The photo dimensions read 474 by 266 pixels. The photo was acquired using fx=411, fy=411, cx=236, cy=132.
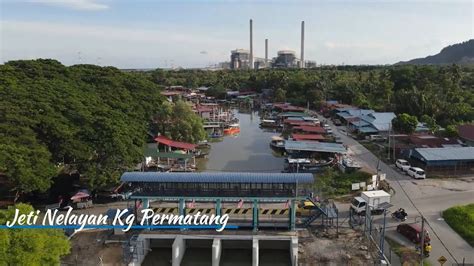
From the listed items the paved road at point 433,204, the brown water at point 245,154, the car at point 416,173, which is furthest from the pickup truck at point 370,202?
the brown water at point 245,154

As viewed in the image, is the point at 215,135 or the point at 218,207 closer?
the point at 218,207

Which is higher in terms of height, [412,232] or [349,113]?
[349,113]

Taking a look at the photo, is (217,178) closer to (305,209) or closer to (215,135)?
(305,209)

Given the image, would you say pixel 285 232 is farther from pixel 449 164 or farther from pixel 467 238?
pixel 449 164

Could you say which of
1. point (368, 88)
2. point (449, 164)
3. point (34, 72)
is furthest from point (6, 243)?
point (368, 88)

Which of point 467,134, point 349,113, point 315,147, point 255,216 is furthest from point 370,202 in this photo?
point 349,113

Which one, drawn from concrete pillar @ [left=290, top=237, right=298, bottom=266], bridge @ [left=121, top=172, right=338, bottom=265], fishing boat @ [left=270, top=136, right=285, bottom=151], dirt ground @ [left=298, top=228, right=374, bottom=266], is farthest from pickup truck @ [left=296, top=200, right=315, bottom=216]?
fishing boat @ [left=270, top=136, right=285, bottom=151]

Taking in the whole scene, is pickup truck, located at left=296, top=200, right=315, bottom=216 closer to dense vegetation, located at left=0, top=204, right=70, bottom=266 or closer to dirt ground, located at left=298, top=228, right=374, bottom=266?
dirt ground, located at left=298, top=228, right=374, bottom=266
